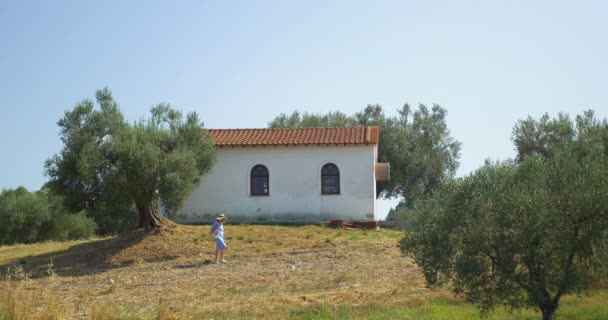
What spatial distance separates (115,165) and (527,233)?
17471mm

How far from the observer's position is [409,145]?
4366 centimetres

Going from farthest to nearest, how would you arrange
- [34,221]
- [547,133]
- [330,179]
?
[34,221]
[547,133]
[330,179]

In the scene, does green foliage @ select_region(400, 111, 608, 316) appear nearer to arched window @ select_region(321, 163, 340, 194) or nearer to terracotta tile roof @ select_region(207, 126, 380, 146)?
terracotta tile roof @ select_region(207, 126, 380, 146)

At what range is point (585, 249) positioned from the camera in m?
10.4

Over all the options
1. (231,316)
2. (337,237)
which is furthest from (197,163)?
(231,316)

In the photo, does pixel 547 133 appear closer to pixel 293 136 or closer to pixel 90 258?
pixel 293 136

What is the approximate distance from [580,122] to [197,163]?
76.8ft

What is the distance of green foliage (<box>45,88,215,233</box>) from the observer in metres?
23.9

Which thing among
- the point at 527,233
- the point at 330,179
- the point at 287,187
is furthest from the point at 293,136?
the point at 527,233

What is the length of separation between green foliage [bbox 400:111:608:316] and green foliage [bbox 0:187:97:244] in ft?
126

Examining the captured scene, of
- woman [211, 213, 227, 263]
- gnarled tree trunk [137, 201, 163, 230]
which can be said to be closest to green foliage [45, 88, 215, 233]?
gnarled tree trunk [137, 201, 163, 230]

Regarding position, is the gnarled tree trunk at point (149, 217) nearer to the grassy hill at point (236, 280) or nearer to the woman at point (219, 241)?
the grassy hill at point (236, 280)

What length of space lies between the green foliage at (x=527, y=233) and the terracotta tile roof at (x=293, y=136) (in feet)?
63.3

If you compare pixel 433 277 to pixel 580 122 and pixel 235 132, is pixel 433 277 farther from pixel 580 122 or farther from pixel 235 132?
pixel 580 122
